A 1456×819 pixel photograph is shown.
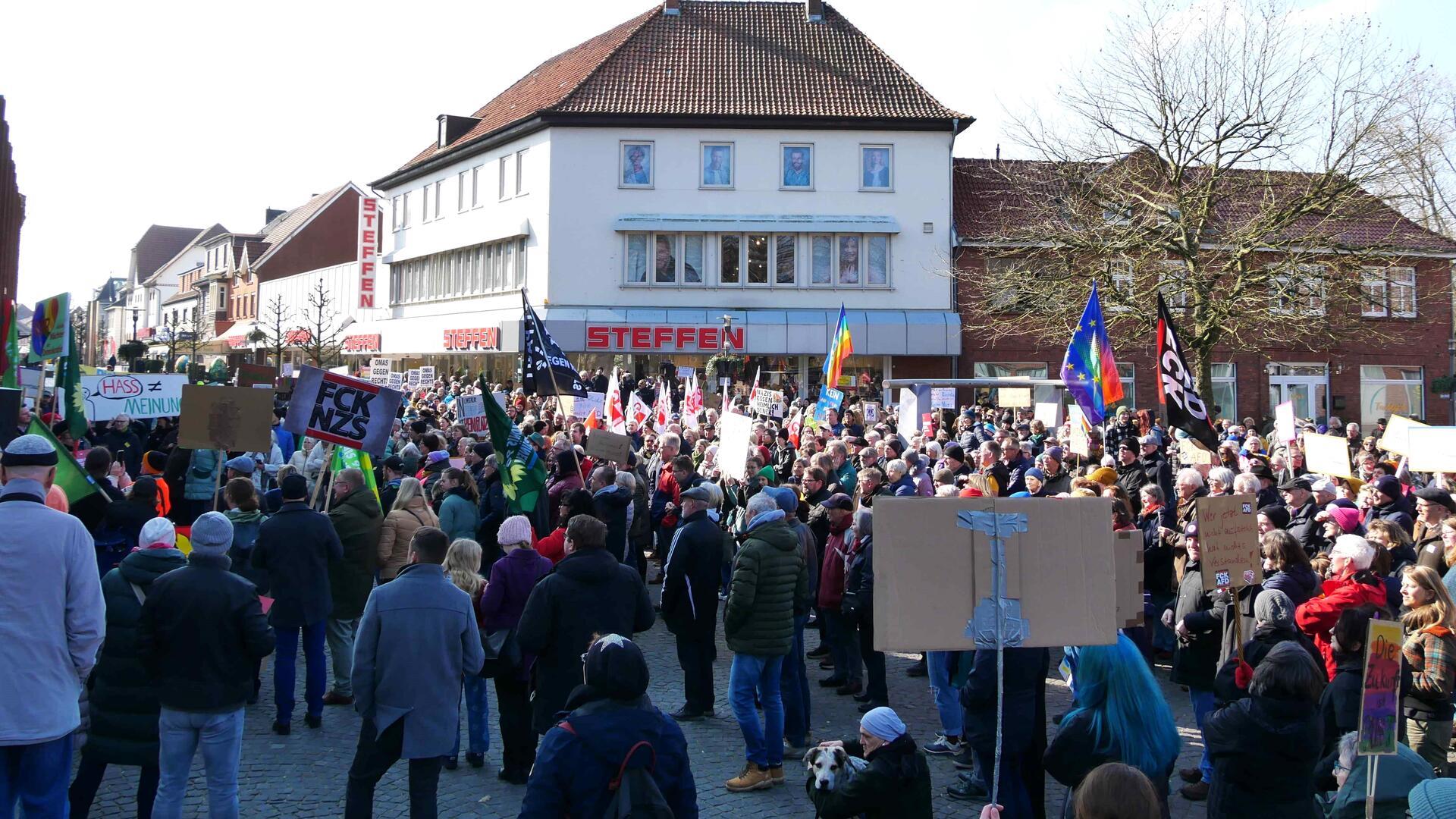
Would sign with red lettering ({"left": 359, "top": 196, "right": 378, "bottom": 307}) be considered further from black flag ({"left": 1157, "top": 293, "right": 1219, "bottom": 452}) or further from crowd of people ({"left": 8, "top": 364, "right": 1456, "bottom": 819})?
black flag ({"left": 1157, "top": 293, "right": 1219, "bottom": 452})

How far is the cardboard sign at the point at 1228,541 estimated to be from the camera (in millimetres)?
6523

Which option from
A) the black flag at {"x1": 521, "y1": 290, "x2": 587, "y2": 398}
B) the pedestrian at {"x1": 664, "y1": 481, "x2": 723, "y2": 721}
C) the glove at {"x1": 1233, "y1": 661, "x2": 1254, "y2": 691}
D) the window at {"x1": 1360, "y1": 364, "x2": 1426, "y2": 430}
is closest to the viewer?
the glove at {"x1": 1233, "y1": 661, "x2": 1254, "y2": 691}

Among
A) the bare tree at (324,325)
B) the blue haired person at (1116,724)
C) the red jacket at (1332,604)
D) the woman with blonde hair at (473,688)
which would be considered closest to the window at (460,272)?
the bare tree at (324,325)

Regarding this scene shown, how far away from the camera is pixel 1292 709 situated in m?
4.59

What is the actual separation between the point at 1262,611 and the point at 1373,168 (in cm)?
2449

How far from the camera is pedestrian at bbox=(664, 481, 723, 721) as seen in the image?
8.08 m

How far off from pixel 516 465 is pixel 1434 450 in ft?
28.0

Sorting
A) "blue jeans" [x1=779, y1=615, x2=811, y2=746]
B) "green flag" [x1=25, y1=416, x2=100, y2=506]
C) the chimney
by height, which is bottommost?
"blue jeans" [x1=779, y1=615, x2=811, y2=746]

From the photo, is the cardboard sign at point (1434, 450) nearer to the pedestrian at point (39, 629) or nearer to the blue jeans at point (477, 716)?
the blue jeans at point (477, 716)

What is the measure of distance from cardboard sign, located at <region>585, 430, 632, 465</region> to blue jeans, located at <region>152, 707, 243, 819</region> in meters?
7.11

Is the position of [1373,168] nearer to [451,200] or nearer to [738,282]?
[738,282]

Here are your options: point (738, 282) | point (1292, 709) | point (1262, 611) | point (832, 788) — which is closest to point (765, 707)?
point (832, 788)

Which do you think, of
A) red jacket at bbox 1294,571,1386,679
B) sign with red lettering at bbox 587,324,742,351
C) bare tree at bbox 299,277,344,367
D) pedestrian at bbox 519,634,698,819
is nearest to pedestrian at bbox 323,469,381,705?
pedestrian at bbox 519,634,698,819

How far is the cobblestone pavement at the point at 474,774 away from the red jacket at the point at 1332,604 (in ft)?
4.04
